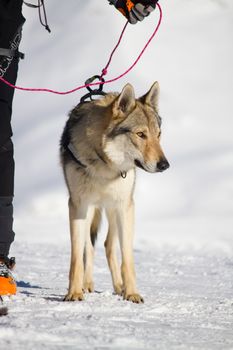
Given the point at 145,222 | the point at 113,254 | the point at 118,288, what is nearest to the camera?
the point at 118,288

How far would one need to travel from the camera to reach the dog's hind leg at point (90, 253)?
454cm

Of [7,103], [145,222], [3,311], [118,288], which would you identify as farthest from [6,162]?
[145,222]

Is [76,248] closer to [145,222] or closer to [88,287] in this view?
[88,287]

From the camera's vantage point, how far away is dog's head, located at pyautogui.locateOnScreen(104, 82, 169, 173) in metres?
3.84

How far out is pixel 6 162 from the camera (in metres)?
3.72

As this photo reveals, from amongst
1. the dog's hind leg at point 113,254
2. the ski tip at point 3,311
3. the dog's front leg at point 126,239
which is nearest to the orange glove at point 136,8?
the dog's front leg at point 126,239

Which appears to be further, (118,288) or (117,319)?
(118,288)

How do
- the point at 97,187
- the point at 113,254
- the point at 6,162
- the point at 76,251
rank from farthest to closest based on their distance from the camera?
1. the point at 113,254
2. the point at 97,187
3. the point at 76,251
4. the point at 6,162

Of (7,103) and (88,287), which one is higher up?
(7,103)

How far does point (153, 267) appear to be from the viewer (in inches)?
269

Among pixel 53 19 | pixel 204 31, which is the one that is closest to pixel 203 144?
pixel 204 31

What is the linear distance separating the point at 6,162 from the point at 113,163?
73 centimetres

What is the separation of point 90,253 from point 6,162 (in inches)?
52.6

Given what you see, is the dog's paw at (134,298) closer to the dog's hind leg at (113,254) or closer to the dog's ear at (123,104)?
the dog's hind leg at (113,254)
